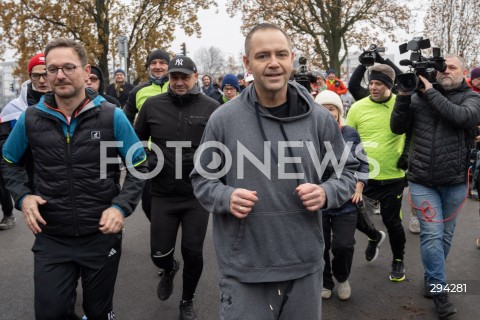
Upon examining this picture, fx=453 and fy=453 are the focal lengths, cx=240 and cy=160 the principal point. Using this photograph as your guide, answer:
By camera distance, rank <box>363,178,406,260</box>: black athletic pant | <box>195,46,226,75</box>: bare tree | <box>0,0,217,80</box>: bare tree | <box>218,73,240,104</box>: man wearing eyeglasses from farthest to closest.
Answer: <box>195,46,226,75</box>: bare tree → <box>0,0,217,80</box>: bare tree → <box>218,73,240,104</box>: man wearing eyeglasses → <box>363,178,406,260</box>: black athletic pant

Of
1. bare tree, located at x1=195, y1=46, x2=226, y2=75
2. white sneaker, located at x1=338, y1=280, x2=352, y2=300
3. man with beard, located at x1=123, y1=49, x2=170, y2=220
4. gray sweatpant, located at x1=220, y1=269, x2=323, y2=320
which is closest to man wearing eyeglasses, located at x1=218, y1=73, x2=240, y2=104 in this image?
man with beard, located at x1=123, y1=49, x2=170, y2=220

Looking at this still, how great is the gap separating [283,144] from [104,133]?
1254 millimetres

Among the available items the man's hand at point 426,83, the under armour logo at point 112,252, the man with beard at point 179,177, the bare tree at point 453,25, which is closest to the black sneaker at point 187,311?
the man with beard at point 179,177

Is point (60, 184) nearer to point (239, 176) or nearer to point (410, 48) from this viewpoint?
point (239, 176)

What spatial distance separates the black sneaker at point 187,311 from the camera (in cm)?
382

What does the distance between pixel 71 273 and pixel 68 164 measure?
68cm

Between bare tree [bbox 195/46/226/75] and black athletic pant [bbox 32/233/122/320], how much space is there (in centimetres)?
7479

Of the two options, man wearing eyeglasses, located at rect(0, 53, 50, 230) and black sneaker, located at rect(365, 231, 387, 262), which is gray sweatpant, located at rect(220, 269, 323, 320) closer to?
black sneaker, located at rect(365, 231, 387, 262)

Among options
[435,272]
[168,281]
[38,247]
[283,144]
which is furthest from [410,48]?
[38,247]

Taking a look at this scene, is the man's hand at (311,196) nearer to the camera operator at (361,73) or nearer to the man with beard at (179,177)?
the man with beard at (179,177)

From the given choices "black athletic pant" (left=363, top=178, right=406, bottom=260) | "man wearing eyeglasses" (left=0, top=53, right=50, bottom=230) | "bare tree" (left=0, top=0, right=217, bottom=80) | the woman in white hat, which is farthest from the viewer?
"bare tree" (left=0, top=0, right=217, bottom=80)

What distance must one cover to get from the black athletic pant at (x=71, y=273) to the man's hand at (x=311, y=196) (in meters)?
1.42

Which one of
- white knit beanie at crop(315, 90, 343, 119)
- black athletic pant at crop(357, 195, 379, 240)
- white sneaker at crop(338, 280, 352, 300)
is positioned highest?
white knit beanie at crop(315, 90, 343, 119)

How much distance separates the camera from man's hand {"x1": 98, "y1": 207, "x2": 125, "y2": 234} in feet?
8.94
